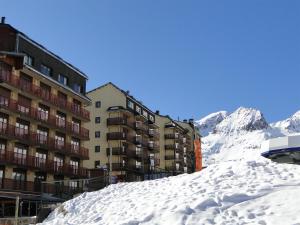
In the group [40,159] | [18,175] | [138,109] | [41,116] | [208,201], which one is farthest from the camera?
[138,109]

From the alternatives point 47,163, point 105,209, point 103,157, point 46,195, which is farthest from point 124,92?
point 105,209

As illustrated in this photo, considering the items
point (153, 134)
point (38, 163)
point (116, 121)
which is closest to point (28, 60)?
point (38, 163)

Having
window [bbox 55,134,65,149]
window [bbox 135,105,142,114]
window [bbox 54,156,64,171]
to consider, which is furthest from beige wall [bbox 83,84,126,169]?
window [bbox 54,156,64,171]

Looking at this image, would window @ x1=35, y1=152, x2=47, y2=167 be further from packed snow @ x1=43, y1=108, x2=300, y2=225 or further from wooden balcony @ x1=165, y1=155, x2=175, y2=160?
wooden balcony @ x1=165, y1=155, x2=175, y2=160

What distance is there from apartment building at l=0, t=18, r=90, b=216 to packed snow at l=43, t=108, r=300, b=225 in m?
19.2

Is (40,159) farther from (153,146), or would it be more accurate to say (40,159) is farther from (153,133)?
(153,133)

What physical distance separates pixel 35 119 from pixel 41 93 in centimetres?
336

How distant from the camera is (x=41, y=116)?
52.8 m

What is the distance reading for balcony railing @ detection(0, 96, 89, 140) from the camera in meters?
47.1

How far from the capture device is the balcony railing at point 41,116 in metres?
47.1

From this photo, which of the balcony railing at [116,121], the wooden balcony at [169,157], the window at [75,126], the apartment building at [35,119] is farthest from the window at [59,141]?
the wooden balcony at [169,157]

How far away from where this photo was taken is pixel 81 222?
18016 mm

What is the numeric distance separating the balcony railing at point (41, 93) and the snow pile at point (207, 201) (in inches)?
1097

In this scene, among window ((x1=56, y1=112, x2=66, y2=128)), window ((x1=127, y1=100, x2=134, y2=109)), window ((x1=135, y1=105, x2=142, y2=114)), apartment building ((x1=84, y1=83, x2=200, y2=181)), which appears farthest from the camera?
window ((x1=135, y1=105, x2=142, y2=114))
